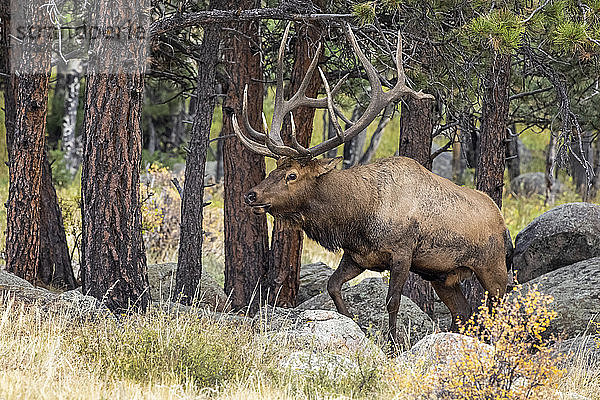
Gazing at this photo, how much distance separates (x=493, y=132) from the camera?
9859 mm

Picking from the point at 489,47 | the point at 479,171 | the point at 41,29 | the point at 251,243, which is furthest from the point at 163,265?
the point at 489,47

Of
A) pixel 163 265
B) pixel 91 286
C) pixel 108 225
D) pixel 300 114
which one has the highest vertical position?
pixel 300 114

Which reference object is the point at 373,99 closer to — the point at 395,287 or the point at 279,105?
the point at 279,105

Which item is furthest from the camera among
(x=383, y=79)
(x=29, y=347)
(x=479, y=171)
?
(x=479, y=171)

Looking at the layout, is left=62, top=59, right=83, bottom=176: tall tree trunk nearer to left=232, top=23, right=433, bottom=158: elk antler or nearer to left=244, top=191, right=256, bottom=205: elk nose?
left=232, top=23, right=433, bottom=158: elk antler

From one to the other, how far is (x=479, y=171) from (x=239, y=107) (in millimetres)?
2911

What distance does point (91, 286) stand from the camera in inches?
303

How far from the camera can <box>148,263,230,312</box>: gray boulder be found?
9922 mm

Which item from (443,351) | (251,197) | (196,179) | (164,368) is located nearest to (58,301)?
(251,197)

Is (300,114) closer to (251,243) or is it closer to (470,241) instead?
(251,243)

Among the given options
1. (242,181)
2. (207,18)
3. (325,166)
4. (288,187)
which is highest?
(207,18)

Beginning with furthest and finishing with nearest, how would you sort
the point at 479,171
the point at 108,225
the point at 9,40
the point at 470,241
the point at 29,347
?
the point at 9,40
the point at 479,171
the point at 470,241
the point at 108,225
the point at 29,347

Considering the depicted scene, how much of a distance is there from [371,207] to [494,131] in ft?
8.14

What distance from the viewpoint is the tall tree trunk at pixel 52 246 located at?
10.6 m
